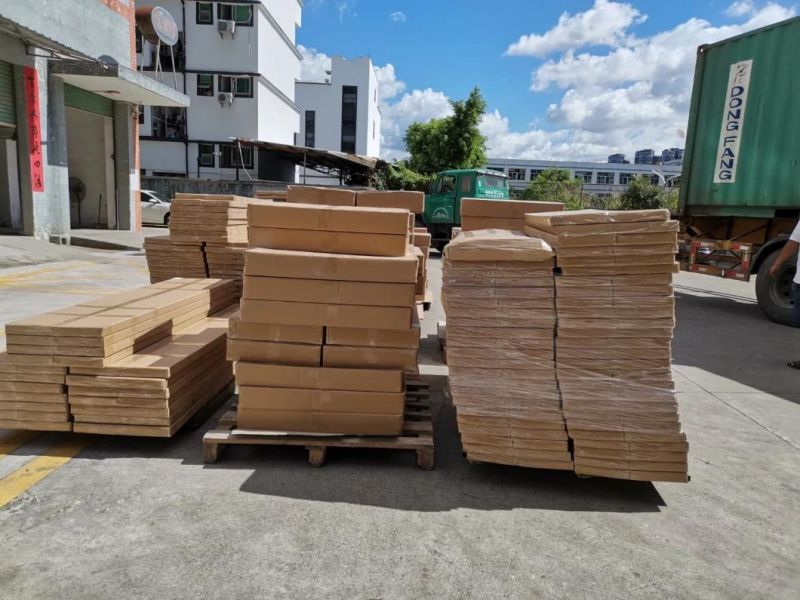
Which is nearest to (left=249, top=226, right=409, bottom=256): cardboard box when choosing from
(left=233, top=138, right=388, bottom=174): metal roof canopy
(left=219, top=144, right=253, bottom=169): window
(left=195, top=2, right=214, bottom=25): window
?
(left=233, top=138, right=388, bottom=174): metal roof canopy

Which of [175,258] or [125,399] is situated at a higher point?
[175,258]

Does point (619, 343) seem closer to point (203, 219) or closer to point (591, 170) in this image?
point (203, 219)

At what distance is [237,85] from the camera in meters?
30.1

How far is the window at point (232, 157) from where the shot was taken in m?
30.2

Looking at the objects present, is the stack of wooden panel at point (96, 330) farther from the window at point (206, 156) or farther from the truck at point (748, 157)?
the window at point (206, 156)

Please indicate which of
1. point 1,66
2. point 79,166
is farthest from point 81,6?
point 79,166

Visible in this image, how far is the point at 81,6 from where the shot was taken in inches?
553

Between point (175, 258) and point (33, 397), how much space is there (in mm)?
3646

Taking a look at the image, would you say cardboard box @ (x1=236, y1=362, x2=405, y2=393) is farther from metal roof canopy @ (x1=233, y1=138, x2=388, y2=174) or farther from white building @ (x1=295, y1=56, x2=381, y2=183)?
white building @ (x1=295, y1=56, x2=381, y2=183)

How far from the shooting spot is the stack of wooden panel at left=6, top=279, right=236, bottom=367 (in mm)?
3646

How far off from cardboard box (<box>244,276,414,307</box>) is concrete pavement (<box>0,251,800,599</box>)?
1088mm

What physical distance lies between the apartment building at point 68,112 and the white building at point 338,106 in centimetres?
4289

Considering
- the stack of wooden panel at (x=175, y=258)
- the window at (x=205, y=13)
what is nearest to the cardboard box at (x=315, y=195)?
the stack of wooden panel at (x=175, y=258)

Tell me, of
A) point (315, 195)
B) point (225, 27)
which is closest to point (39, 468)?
point (315, 195)
